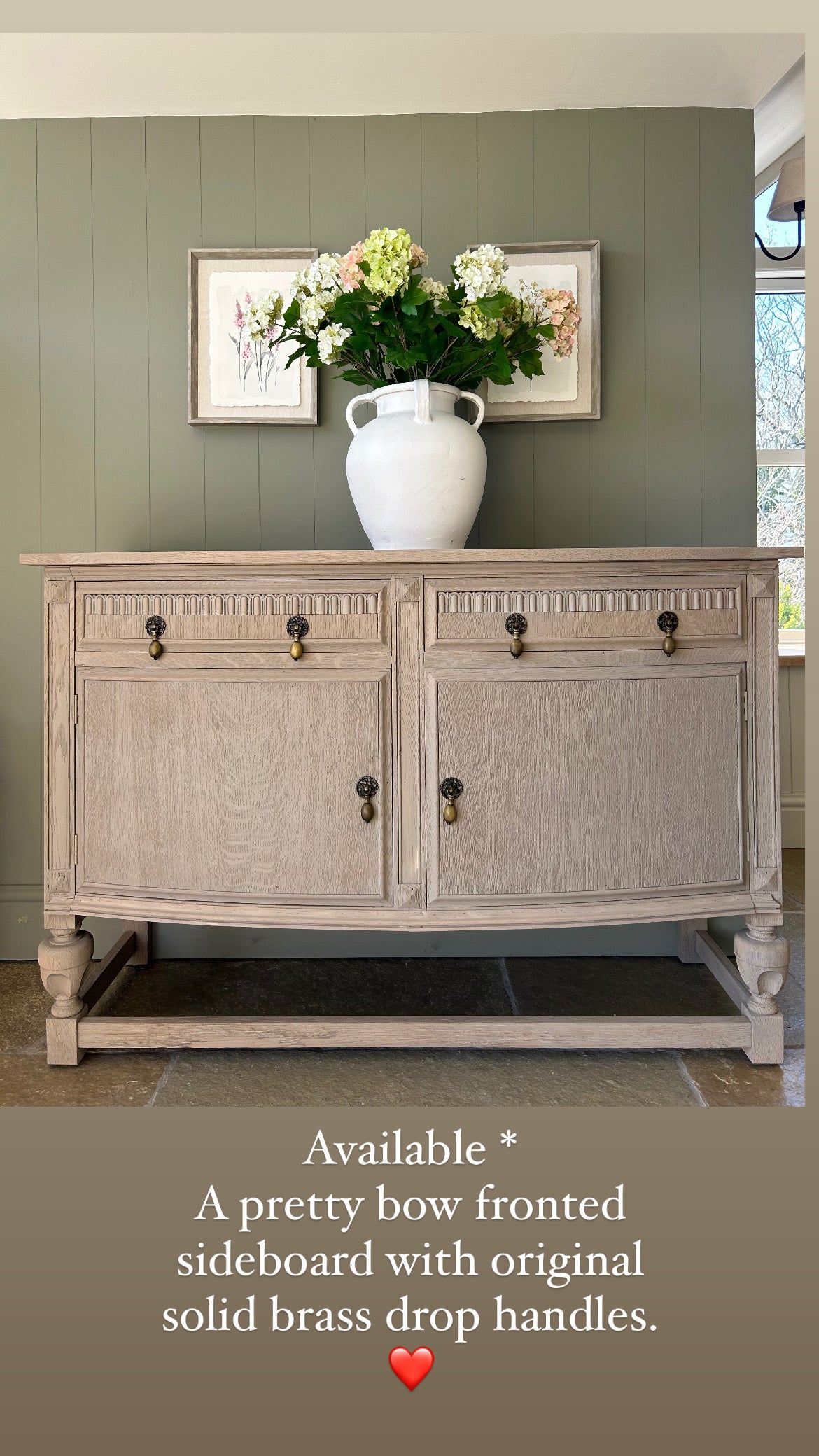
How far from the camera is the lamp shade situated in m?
2.55

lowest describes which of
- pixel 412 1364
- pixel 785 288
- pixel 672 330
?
pixel 412 1364

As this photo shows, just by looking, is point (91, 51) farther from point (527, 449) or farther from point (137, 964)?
point (137, 964)

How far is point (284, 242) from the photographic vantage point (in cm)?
225

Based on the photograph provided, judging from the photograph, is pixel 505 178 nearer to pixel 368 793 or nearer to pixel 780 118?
pixel 780 118

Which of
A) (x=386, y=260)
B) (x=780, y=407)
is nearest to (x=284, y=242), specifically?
(x=386, y=260)

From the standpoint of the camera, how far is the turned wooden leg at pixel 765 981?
1712 mm

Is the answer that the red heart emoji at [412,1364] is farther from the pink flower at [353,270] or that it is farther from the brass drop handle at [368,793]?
the pink flower at [353,270]

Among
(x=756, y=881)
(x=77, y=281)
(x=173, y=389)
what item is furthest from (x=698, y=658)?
(x=77, y=281)

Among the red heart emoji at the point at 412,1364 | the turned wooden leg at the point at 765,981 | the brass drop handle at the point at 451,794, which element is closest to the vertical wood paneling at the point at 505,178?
the brass drop handle at the point at 451,794

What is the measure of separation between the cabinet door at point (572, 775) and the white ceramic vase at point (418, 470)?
1.10ft

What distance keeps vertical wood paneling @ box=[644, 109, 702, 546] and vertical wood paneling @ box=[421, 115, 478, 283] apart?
1.42 feet

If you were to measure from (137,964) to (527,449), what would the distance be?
1.62 meters

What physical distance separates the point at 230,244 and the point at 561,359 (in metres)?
0.87

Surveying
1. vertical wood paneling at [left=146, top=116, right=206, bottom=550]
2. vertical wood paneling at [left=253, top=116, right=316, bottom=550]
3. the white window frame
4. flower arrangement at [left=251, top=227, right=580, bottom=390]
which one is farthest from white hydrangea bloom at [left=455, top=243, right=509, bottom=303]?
the white window frame
